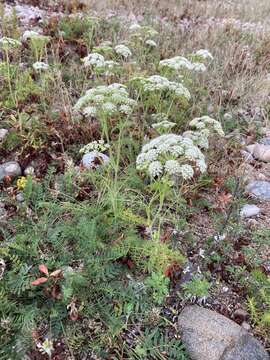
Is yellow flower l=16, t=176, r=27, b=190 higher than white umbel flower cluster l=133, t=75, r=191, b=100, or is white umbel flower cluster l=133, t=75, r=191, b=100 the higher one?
white umbel flower cluster l=133, t=75, r=191, b=100

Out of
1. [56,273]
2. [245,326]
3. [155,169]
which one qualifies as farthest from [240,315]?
[56,273]

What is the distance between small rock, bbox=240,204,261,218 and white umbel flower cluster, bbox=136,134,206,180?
1.06m

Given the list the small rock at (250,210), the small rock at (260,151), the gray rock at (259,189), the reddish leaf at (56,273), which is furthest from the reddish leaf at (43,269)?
the small rock at (260,151)

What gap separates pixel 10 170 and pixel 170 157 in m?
1.73

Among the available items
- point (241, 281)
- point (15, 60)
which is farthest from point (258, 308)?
point (15, 60)

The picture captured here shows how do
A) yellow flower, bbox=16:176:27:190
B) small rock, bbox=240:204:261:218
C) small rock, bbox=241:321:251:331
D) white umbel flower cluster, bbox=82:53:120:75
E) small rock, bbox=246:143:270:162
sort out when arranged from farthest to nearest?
1. small rock, bbox=246:143:270:162
2. white umbel flower cluster, bbox=82:53:120:75
3. small rock, bbox=240:204:261:218
4. yellow flower, bbox=16:176:27:190
5. small rock, bbox=241:321:251:331

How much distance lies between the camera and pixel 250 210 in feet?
12.4

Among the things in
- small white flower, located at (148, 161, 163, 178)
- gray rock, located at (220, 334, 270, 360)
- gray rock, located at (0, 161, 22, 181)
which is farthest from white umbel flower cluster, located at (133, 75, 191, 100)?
gray rock, located at (220, 334, 270, 360)

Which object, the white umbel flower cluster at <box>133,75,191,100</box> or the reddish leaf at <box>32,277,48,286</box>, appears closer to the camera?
the reddish leaf at <box>32,277,48,286</box>

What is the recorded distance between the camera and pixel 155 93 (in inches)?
172

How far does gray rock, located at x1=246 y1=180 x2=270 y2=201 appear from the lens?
13.1 ft

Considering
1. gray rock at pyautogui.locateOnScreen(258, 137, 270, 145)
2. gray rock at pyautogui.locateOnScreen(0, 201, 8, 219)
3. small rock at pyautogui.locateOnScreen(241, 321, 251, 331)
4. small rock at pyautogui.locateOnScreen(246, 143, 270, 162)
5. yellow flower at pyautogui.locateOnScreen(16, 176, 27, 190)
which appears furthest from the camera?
gray rock at pyautogui.locateOnScreen(258, 137, 270, 145)

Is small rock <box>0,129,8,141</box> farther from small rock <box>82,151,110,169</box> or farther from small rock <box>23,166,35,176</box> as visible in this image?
small rock <box>82,151,110,169</box>

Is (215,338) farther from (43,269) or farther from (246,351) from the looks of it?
(43,269)
